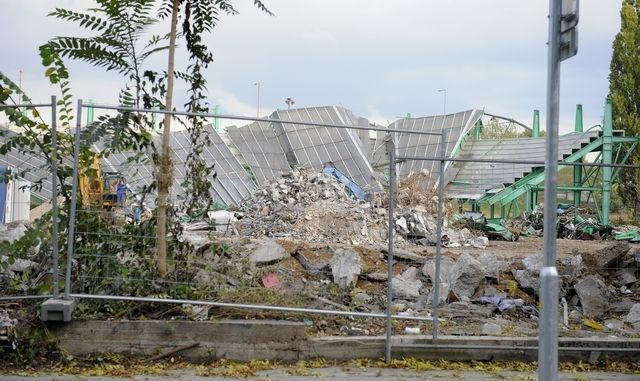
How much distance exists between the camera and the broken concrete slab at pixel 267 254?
10.3 metres

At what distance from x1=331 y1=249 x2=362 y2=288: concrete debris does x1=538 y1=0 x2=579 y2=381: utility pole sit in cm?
436

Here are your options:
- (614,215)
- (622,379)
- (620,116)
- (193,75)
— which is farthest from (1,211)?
(620,116)

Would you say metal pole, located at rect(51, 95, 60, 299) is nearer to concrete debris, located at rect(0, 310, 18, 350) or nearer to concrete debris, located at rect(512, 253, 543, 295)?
concrete debris, located at rect(0, 310, 18, 350)

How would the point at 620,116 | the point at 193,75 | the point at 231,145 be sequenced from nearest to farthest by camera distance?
the point at 193,75 < the point at 231,145 < the point at 620,116

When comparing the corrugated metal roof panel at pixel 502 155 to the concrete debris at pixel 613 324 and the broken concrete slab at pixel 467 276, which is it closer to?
the broken concrete slab at pixel 467 276

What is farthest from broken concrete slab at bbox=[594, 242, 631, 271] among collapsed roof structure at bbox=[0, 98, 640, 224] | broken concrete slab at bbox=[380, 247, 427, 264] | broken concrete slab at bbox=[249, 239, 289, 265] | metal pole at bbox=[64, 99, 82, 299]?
metal pole at bbox=[64, 99, 82, 299]

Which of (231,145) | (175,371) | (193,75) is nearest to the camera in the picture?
(175,371)

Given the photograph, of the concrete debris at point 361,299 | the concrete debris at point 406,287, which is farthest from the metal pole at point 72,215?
the concrete debris at point 406,287

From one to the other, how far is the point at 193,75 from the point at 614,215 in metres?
25.7

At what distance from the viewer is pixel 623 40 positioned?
46688 mm

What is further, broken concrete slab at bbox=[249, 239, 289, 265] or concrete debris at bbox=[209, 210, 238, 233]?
broken concrete slab at bbox=[249, 239, 289, 265]

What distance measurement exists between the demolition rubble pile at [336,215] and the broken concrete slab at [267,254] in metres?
3.16

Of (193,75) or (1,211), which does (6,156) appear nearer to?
(193,75)

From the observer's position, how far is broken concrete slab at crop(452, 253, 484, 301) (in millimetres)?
10742
